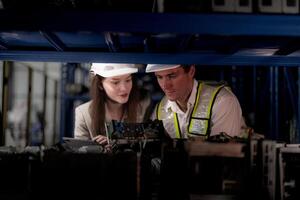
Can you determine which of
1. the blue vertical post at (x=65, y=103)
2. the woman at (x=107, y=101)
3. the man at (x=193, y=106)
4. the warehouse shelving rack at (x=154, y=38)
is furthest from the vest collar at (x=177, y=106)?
the blue vertical post at (x=65, y=103)

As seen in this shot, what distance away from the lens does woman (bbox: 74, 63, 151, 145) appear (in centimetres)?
537

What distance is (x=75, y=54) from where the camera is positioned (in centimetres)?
377

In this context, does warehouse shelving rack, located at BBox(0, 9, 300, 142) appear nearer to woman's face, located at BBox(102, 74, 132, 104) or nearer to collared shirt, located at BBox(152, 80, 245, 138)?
collared shirt, located at BBox(152, 80, 245, 138)

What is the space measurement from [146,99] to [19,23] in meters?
4.06

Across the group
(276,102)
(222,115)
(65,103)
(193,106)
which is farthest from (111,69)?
(276,102)

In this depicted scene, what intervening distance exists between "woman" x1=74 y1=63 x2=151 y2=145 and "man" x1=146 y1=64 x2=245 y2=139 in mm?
587

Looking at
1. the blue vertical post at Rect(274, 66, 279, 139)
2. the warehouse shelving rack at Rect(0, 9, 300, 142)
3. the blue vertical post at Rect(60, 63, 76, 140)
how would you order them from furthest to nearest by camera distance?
the blue vertical post at Rect(60, 63, 76, 140) < the blue vertical post at Rect(274, 66, 279, 139) < the warehouse shelving rack at Rect(0, 9, 300, 142)

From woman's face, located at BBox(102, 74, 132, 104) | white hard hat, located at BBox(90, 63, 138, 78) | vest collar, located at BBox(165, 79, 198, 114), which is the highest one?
white hard hat, located at BBox(90, 63, 138, 78)

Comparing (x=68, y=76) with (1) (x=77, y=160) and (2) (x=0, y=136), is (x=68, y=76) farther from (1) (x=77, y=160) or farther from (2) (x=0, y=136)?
(1) (x=77, y=160)

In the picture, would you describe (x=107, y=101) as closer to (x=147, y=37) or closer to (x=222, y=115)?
(x=222, y=115)

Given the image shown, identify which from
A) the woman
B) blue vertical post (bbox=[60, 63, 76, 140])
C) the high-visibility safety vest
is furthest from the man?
blue vertical post (bbox=[60, 63, 76, 140])

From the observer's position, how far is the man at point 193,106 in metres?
4.77

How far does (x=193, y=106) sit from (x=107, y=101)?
4.63 feet

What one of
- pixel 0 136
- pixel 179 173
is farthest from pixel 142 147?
pixel 0 136
